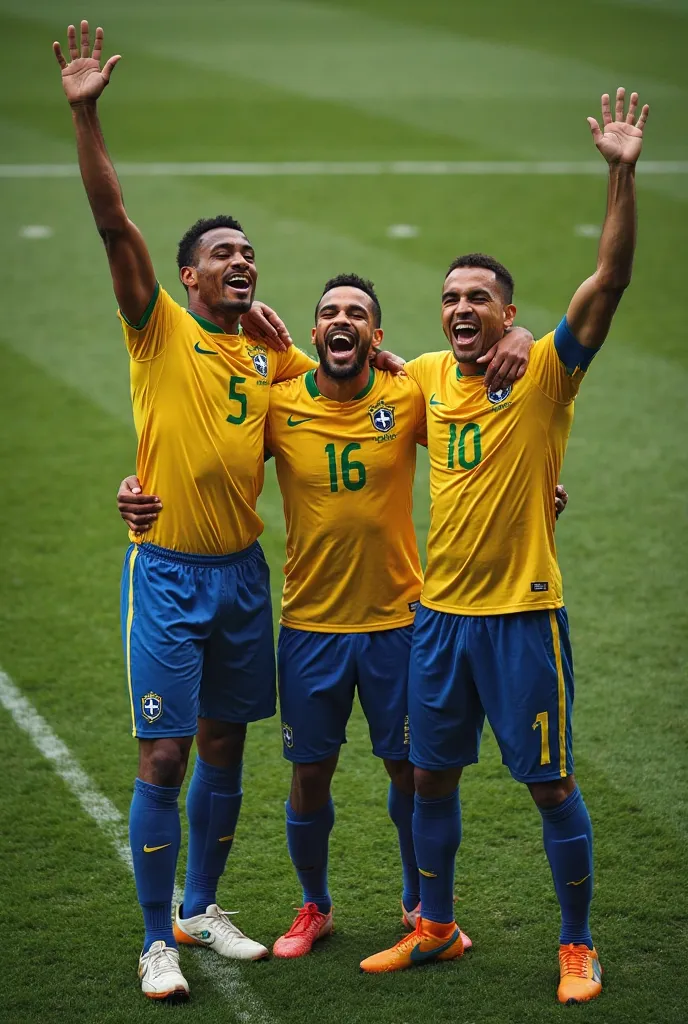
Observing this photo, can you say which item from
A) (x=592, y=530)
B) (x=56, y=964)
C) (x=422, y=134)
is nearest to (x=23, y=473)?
(x=592, y=530)

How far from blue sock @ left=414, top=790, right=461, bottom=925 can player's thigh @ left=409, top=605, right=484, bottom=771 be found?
17cm

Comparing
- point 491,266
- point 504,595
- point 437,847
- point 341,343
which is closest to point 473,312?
point 491,266

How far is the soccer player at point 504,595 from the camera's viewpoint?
459 centimetres

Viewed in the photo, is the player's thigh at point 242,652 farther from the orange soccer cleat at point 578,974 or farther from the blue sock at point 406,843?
the orange soccer cleat at point 578,974

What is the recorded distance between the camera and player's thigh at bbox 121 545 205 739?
4.71 m

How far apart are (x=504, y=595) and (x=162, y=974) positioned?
5.80 feet

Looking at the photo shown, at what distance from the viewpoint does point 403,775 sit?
506 cm

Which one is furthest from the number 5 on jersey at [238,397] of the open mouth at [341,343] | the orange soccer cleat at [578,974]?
the orange soccer cleat at [578,974]

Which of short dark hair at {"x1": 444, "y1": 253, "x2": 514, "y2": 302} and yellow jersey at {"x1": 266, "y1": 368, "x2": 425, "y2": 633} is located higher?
short dark hair at {"x1": 444, "y1": 253, "x2": 514, "y2": 302}

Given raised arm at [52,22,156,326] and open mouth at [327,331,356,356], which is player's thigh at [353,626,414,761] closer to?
open mouth at [327,331,356,356]

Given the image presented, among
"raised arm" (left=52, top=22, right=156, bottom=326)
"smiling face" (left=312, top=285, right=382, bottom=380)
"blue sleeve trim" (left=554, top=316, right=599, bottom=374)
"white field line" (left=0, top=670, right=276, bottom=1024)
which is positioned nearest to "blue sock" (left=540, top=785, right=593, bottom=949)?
"white field line" (left=0, top=670, right=276, bottom=1024)

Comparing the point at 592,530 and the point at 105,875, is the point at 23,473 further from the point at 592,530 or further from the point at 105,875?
the point at 105,875

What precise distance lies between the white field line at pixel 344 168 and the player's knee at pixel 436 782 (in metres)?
14.1

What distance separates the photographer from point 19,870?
5.54 metres
